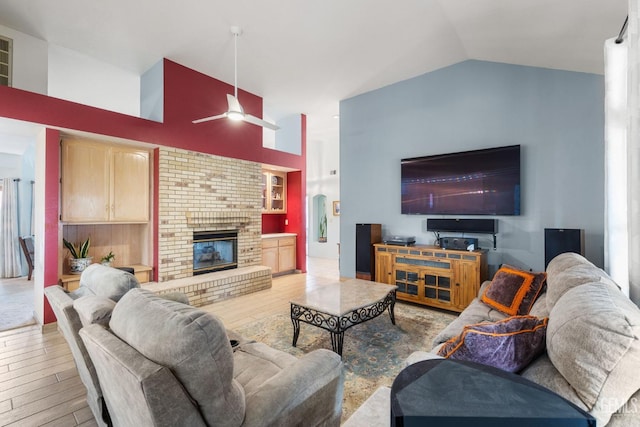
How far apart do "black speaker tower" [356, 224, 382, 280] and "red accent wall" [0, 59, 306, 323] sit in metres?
2.35

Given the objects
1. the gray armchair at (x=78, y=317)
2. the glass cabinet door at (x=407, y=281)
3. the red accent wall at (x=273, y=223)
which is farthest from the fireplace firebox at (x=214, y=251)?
the glass cabinet door at (x=407, y=281)

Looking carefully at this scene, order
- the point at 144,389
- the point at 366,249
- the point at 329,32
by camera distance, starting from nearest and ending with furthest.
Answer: the point at 144,389 → the point at 329,32 → the point at 366,249

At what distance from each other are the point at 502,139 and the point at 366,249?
2383 mm

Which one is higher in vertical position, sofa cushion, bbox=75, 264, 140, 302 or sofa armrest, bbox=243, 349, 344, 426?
sofa cushion, bbox=75, 264, 140, 302

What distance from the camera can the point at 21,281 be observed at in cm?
562

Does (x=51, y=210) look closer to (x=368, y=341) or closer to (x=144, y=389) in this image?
(x=144, y=389)

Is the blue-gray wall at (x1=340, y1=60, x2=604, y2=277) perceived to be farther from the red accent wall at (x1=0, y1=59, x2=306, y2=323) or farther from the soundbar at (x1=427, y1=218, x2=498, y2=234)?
the red accent wall at (x1=0, y1=59, x2=306, y2=323)

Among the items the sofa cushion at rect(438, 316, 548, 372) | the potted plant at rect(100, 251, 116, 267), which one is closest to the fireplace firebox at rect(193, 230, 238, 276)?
the potted plant at rect(100, 251, 116, 267)

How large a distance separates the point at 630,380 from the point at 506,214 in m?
3.14

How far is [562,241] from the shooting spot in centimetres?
320

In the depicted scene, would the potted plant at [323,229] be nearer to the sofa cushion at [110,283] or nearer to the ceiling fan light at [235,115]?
the ceiling fan light at [235,115]

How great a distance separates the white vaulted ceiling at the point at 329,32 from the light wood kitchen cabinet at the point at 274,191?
2349 mm

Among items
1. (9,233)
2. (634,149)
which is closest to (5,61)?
(9,233)

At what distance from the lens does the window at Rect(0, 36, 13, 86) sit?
3.24 m
